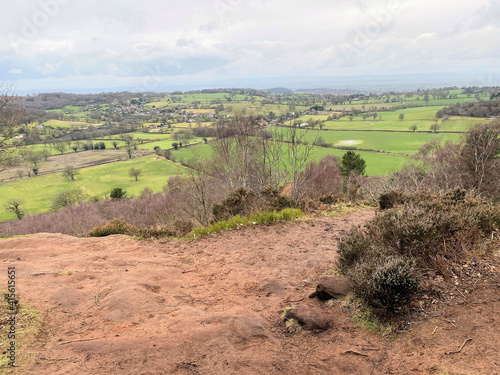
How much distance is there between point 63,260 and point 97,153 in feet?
217

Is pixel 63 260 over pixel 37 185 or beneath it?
over

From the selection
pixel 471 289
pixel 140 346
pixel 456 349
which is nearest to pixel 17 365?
pixel 140 346

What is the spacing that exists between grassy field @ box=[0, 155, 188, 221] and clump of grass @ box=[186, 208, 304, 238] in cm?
3320

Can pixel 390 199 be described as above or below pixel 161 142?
below

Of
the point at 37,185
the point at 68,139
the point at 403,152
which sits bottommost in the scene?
the point at 37,185

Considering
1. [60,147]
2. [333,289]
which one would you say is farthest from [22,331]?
[60,147]

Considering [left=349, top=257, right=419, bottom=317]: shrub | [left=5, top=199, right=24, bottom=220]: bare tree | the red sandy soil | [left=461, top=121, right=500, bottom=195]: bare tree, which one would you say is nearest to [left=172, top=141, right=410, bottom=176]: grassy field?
[left=461, top=121, right=500, bottom=195]: bare tree

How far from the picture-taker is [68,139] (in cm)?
6775

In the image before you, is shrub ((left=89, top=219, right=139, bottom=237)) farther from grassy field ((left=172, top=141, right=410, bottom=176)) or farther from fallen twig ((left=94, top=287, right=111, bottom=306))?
grassy field ((left=172, top=141, right=410, bottom=176))

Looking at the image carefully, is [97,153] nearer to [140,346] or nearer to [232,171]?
[232,171]

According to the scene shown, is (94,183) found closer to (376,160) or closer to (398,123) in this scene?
(376,160)

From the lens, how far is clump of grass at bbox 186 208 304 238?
9.67m

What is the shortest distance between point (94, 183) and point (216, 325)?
5124cm

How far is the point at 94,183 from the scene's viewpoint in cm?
4738
